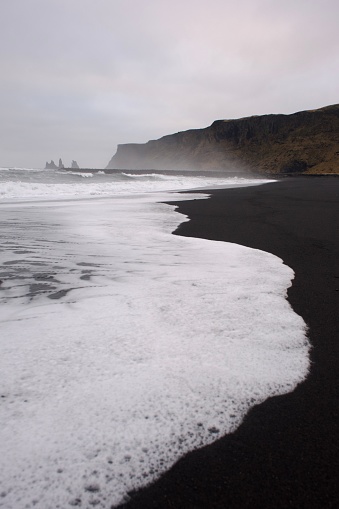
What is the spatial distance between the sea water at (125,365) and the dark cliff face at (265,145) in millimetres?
Result: 66657

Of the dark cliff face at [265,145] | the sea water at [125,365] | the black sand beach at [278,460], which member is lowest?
the black sand beach at [278,460]

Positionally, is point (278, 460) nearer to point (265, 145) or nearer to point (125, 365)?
point (125, 365)

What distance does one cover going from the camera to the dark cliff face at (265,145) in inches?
2633

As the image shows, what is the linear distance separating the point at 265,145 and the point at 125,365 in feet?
283

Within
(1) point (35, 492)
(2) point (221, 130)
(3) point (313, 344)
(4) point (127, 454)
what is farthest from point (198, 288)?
(2) point (221, 130)

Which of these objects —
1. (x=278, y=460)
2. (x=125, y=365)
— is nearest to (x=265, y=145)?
(x=125, y=365)

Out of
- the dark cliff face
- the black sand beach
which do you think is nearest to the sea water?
the black sand beach

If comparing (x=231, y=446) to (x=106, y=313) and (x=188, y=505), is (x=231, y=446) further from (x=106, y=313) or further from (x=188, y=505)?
(x=106, y=313)

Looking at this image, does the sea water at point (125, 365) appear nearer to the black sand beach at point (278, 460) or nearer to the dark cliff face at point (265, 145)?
the black sand beach at point (278, 460)

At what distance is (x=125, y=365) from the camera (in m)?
1.33

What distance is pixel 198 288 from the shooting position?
2309 millimetres

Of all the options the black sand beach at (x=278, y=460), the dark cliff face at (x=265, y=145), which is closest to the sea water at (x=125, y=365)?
the black sand beach at (x=278, y=460)

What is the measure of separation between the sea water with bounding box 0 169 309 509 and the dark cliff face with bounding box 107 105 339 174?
66657 mm

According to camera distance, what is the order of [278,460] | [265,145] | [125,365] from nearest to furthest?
1. [278,460]
2. [125,365]
3. [265,145]
